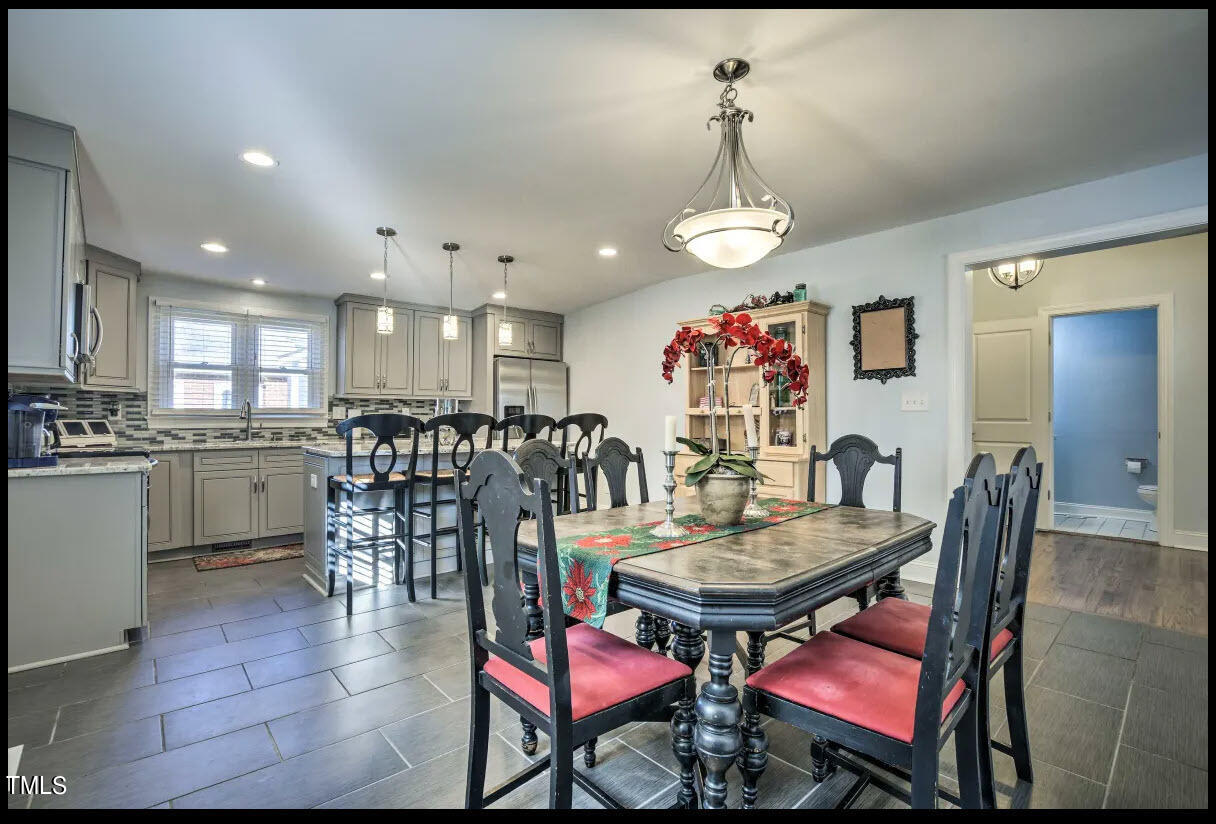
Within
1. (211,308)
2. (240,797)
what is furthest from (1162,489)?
(211,308)

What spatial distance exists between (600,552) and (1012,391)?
5728 millimetres

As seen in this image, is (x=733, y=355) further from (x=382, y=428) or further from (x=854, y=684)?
(x=382, y=428)

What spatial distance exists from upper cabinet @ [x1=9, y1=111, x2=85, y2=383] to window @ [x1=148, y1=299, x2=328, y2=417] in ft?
8.56

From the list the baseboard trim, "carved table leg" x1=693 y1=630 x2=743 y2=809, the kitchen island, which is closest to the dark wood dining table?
"carved table leg" x1=693 y1=630 x2=743 y2=809

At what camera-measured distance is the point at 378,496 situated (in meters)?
3.65

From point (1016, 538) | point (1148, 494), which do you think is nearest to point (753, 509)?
point (1016, 538)

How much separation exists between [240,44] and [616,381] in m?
4.26

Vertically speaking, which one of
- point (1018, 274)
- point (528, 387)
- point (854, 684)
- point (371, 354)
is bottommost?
point (854, 684)

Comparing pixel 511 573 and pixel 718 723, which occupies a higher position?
pixel 511 573

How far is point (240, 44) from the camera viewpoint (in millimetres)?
1871

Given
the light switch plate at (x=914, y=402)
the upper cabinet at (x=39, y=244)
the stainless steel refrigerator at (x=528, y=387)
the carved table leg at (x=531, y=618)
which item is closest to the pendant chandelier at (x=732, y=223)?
the carved table leg at (x=531, y=618)

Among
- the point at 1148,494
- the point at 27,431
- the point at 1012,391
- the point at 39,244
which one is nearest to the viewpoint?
the point at 39,244

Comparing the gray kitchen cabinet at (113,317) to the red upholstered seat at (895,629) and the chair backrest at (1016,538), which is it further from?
the chair backrest at (1016,538)
